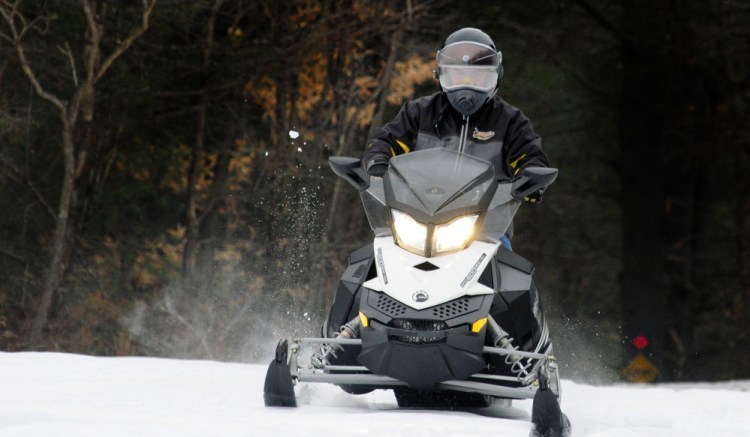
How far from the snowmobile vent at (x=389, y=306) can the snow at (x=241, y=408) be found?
0.47 metres

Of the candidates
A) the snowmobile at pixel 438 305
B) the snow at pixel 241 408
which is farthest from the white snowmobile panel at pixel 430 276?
the snow at pixel 241 408

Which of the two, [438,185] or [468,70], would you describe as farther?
[468,70]

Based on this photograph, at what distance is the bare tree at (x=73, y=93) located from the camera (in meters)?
14.2

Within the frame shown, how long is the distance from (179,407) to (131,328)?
916 cm

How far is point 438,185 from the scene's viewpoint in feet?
20.5

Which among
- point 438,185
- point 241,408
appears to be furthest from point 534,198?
point 241,408

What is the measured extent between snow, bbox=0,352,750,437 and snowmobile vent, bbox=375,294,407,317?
468 millimetres

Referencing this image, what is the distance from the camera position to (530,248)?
75.0 ft

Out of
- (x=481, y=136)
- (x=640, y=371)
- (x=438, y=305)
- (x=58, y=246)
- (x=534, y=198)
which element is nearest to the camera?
(x=438, y=305)

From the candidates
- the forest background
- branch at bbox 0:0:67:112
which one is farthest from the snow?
branch at bbox 0:0:67:112

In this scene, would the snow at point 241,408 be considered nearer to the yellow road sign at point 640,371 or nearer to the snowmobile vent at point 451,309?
the snowmobile vent at point 451,309

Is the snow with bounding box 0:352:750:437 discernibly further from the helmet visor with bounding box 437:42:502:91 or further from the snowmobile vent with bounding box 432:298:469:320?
the helmet visor with bounding box 437:42:502:91

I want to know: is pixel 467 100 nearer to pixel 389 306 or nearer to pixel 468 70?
pixel 468 70

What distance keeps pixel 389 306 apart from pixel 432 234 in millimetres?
403
